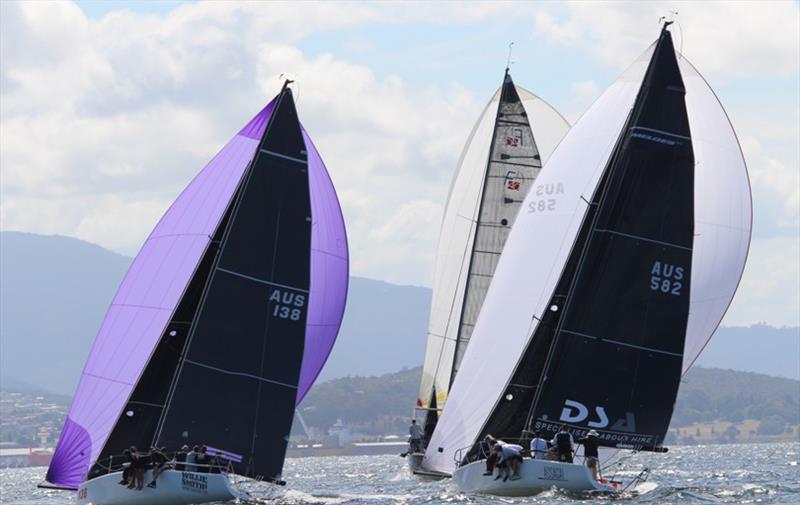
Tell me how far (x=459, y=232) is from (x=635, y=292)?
38.4ft

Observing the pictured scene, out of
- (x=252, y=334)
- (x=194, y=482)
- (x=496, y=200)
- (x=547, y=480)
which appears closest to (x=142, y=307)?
(x=252, y=334)

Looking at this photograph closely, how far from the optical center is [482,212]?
124 ft

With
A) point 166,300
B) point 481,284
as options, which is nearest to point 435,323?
point 481,284

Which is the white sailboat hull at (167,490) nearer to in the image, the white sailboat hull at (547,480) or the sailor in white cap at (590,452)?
the white sailboat hull at (547,480)

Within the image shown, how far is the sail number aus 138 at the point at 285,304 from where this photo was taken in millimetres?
27080

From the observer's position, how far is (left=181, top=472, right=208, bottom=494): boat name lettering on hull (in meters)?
25.1

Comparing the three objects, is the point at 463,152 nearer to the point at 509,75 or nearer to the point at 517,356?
the point at 509,75

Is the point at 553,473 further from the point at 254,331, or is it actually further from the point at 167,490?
the point at 167,490

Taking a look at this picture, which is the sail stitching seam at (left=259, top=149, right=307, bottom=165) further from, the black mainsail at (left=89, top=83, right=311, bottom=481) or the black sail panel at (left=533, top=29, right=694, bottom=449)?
the black sail panel at (left=533, top=29, right=694, bottom=449)

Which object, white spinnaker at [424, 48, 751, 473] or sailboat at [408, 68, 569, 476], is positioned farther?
sailboat at [408, 68, 569, 476]

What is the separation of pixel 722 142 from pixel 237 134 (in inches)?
362

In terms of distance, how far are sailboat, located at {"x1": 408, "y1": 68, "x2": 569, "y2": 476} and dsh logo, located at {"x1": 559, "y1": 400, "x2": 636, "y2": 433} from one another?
9.83m

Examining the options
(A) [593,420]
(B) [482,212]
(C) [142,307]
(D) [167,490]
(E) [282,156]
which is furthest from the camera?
(B) [482,212]

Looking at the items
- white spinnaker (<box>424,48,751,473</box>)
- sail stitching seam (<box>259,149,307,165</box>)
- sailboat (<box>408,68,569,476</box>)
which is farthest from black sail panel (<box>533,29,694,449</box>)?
sailboat (<box>408,68,569,476</box>)
